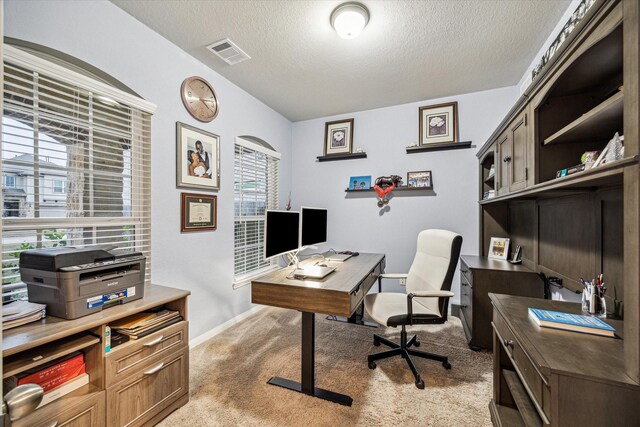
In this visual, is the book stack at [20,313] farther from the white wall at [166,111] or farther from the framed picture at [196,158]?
the framed picture at [196,158]

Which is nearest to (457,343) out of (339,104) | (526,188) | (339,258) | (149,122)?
(339,258)

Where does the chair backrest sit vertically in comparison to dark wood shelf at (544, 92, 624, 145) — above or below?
below

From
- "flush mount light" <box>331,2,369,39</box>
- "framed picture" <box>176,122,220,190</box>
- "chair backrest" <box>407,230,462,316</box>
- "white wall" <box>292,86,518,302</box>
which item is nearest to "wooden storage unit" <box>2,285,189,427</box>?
"framed picture" <box>176,122,220,190</box>

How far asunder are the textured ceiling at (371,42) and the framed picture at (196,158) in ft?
2.30

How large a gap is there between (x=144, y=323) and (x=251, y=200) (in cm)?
200

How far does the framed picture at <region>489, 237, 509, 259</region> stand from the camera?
2.86 meters

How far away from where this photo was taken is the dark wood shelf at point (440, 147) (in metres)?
3.36

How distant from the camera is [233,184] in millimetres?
3158

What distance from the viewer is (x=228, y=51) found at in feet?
8.20

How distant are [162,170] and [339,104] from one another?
2.29 meters

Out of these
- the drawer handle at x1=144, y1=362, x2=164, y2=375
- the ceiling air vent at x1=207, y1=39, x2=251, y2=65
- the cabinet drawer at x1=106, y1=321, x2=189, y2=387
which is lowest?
the drawer handle at x1=144, y1=362, x2=164, y2=375

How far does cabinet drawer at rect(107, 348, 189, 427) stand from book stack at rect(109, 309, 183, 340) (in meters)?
0.21

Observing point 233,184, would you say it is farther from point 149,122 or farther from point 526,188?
point 526,188

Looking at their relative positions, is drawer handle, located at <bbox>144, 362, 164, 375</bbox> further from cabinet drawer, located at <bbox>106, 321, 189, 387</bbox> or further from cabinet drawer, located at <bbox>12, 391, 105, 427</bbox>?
cabinet drawer, located at <bbox>12, 391, 105, 427</bbox>
